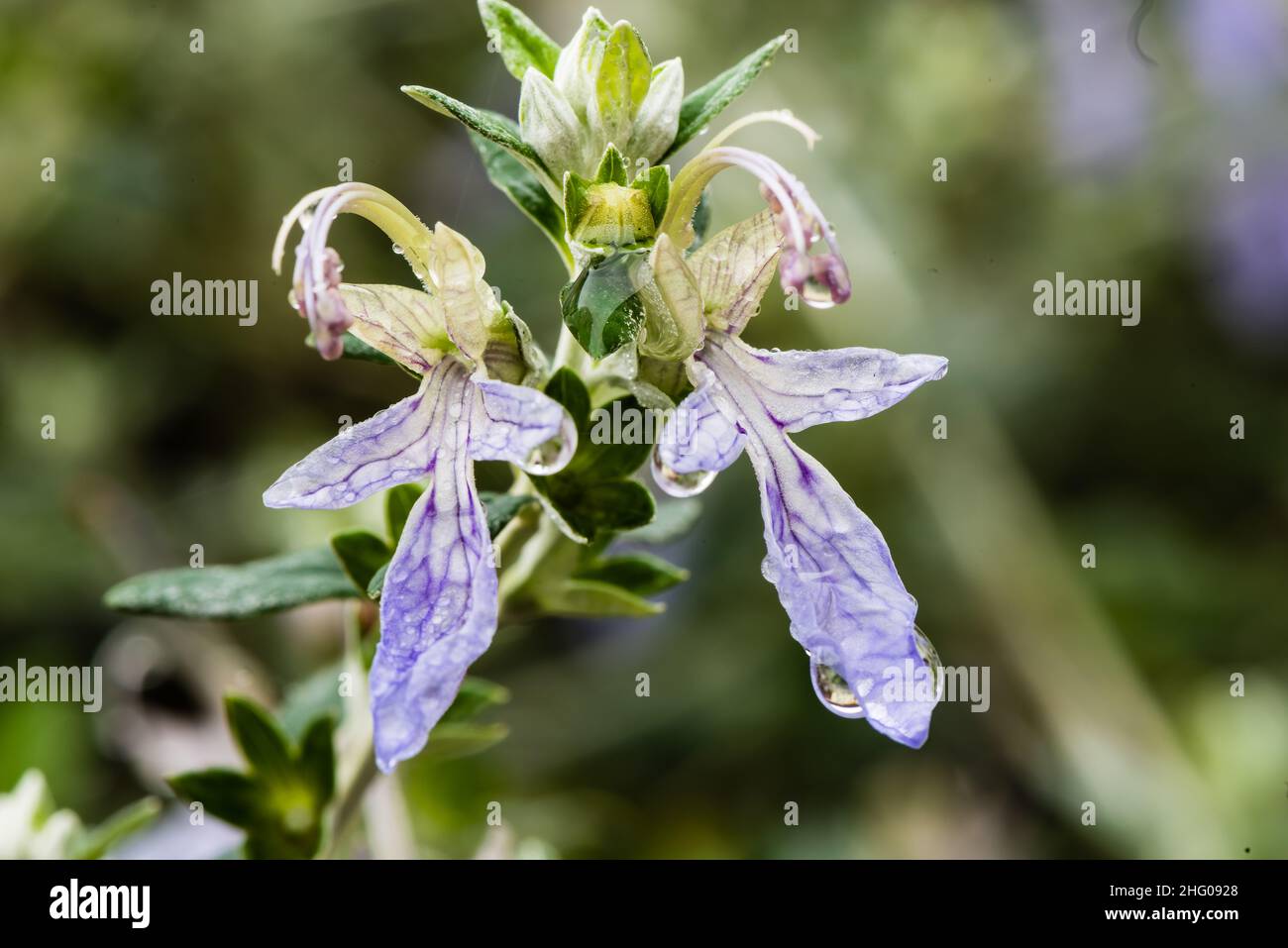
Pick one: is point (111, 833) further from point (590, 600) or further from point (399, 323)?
point (399, 323)

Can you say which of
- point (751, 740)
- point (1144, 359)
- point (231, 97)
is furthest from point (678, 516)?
point (231, 97)

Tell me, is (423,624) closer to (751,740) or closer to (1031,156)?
(751,740)

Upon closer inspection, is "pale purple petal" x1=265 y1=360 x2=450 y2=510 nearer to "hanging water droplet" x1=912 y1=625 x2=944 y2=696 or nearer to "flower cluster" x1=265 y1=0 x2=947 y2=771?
"flower cluster" x1=265 y1=0 x2=947 y2=771

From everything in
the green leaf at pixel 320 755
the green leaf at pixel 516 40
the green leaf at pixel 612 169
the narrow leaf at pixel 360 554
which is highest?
the green leaf at pixel 516 40

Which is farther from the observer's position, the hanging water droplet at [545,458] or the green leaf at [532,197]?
the green leaf at [532,197]

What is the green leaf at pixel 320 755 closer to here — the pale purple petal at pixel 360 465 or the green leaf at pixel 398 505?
the green leaf at pixel 398 505

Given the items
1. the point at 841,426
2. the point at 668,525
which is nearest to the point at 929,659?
the point at 668,525

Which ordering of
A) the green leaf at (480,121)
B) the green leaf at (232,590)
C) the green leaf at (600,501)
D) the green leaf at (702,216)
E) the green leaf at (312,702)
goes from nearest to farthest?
the green leaf at (480,121), the green leaf at (600,501), the green leaf at (232,590), the green leaf at (702,216), the green leaf at (312,702)

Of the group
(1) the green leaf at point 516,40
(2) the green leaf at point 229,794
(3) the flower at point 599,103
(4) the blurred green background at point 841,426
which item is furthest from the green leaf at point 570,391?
(4) the blurred green background at point 841,426
